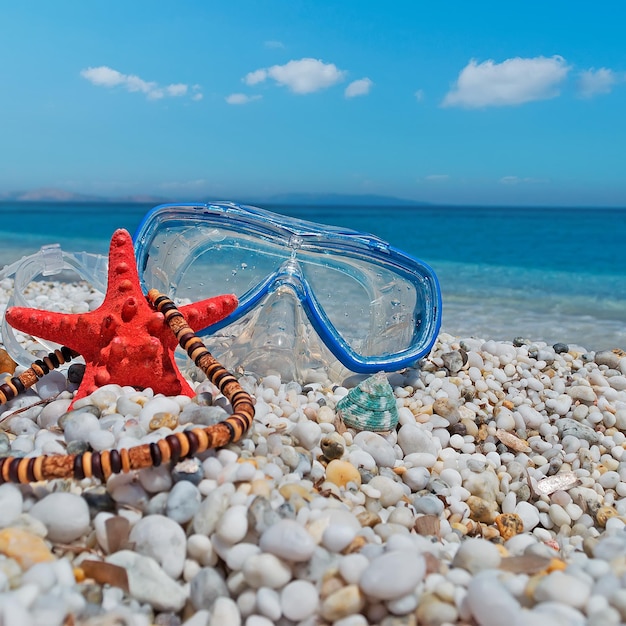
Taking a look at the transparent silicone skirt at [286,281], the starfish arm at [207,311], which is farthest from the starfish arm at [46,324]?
the transparent silicone skirt at [286,281]

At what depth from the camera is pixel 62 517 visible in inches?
79.4

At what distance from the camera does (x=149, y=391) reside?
3.07 m

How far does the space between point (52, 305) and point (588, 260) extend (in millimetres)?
14710

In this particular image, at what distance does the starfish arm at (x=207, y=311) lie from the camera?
3379 millimetres

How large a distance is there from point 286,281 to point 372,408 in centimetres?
107

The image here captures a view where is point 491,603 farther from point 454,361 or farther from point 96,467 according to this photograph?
point 454,361

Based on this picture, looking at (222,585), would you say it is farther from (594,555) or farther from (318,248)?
(318,248)

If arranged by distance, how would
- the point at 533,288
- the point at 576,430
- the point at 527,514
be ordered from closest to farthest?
1. the point at 527,514
2. the point at 576,430
3. the point at 533,288

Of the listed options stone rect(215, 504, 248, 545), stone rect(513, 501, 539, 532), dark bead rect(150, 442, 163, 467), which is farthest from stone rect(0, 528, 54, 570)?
stone rect(513, 501, 539, 532)

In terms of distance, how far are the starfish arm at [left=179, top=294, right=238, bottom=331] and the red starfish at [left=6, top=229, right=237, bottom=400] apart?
2 cm

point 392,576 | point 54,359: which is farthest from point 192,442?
point 54,359

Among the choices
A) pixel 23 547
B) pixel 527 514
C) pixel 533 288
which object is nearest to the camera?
pixel 23 547

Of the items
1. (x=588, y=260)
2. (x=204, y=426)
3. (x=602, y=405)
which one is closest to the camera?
(x=204, y=426)

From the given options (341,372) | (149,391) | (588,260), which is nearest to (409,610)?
(149,391)
